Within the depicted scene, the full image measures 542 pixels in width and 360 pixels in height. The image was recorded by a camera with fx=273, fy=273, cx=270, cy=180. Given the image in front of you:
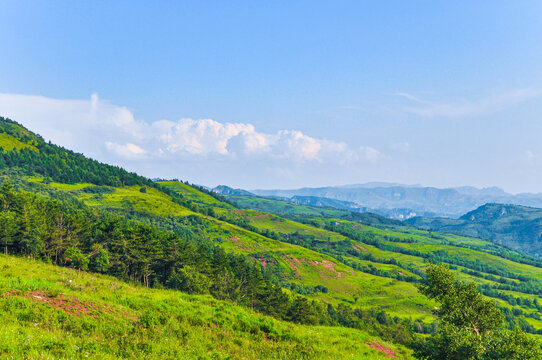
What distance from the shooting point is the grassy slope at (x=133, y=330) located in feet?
50.0

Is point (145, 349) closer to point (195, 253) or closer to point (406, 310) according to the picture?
point (195, 253)

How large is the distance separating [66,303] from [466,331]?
113 feet

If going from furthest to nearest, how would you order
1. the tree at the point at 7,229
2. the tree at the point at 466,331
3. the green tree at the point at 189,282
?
the green tree at the point at 189,282
the tree at the point at 7,229
the tree at the point at 466,331

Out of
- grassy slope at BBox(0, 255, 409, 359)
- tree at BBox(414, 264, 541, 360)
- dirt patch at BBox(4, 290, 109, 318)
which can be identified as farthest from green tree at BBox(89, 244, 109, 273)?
tree at BBox(414, 264, 541, 360)

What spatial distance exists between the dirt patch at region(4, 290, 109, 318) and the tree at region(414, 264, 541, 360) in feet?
101

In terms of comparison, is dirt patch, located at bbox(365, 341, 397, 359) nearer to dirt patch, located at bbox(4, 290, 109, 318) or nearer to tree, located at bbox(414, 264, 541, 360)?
tree, located at bbox(414, 264, 541, 360)

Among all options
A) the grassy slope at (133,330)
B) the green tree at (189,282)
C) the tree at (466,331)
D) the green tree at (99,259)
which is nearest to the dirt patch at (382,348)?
the grassy slope at (133,330)

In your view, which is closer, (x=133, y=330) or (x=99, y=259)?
(x=133, y=330)

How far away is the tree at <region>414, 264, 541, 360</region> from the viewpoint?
77.2ft

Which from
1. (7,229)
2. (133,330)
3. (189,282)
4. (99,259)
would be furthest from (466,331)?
(7,229)

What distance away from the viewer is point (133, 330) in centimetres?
Answer: 2092

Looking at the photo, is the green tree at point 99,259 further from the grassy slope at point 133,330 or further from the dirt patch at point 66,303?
the dirt patch at point 66,303

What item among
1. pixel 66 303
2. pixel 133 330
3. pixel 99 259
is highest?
pixel 66 303

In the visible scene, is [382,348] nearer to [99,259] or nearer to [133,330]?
[133,330]
